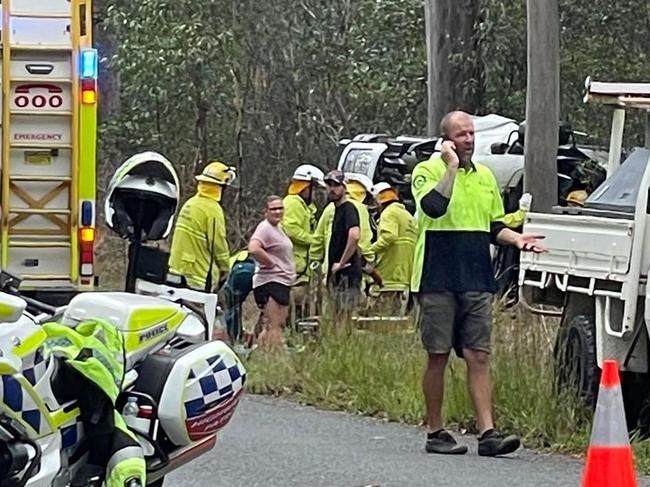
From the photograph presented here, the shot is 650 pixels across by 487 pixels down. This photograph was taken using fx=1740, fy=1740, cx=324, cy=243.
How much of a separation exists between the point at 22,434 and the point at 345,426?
6022mm

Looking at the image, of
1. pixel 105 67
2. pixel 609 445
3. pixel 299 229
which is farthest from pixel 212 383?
pixel 105 67

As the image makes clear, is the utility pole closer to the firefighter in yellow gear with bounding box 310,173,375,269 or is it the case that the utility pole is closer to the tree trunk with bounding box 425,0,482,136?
the firefighter in yellow gear with bounding box 310,173,375,269

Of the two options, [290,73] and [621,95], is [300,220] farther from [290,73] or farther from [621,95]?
[290,73]

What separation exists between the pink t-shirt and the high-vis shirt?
5535 mm

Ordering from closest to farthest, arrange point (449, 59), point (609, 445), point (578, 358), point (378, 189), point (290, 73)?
point (609, 445) → point (578, 358) → point (378, 189) → point (449, 59) → point (290, 73)

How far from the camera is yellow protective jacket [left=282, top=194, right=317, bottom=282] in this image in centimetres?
1741

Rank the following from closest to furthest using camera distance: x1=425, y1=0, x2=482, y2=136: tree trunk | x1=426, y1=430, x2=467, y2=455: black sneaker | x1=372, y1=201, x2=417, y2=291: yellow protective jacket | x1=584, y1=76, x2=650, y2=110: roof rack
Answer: x1=426, y1=430, x2=467, y2=455: black sneaker, x1=584, y1=76, x2=650, y2=110: roof rack, x1=372, y1=201, x2=417, y2=291: yellow protective jacket, x1=425, y1=0, x2=482, y2=136: tree trunk

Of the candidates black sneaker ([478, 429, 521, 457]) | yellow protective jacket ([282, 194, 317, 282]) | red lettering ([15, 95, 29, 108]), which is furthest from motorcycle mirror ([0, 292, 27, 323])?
yellow protective jacket ([282, 194, 317, 282])

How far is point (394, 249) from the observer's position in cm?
1766

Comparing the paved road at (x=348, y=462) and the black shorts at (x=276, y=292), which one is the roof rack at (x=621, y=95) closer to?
the paved road at (x=348, y=462)

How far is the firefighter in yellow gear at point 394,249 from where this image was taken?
57.6 feet

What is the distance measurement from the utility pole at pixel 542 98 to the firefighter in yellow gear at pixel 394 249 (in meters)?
1.52

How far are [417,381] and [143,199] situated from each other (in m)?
5.30

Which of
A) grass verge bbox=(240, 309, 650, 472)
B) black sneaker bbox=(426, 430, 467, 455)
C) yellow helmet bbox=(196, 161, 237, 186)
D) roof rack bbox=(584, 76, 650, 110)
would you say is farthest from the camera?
yellow helmet bbox=(196, 161, 237, 186)
